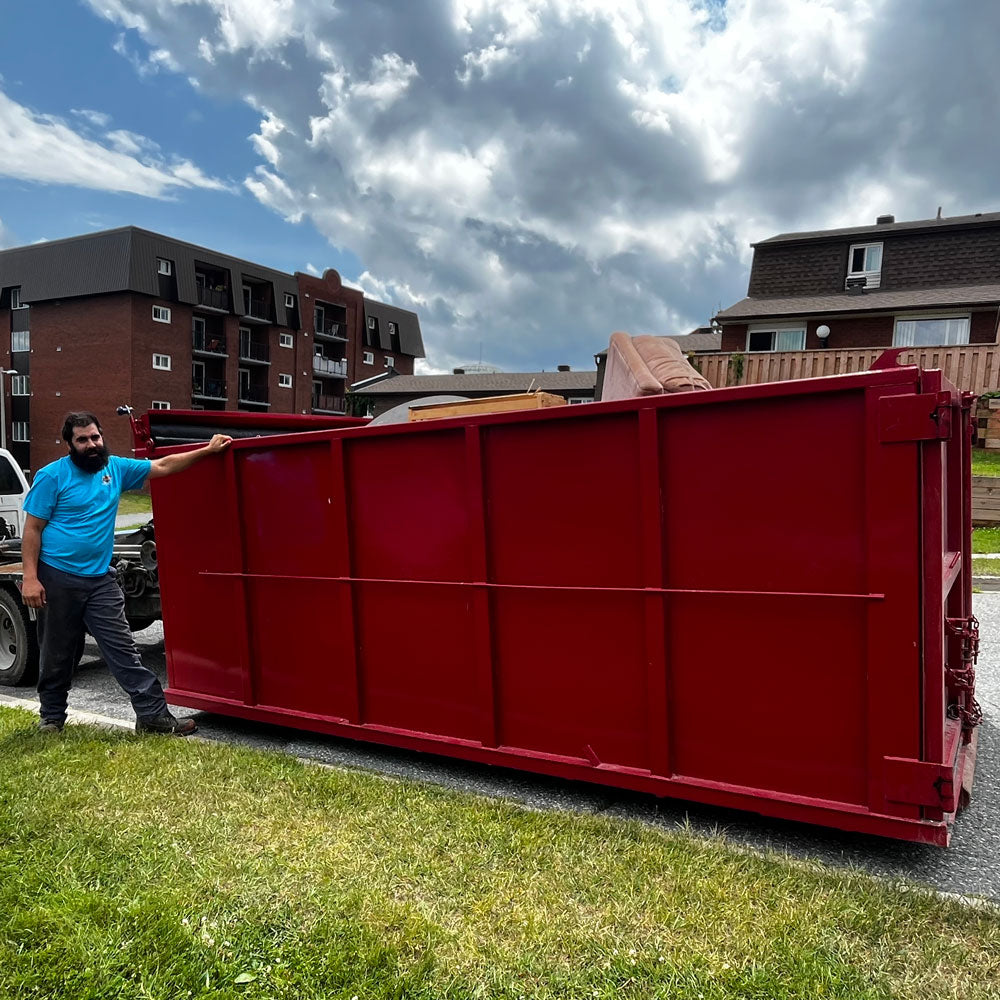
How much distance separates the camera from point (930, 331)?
24.5 meters

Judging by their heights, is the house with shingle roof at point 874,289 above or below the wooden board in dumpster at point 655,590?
above

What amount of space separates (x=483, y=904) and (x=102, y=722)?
3714 millimetres

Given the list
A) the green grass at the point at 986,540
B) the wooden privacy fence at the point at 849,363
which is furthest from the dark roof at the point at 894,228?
the green grass at the point at 986,540

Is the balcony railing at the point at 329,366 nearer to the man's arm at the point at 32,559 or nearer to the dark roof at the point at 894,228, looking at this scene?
the dark roof at the point at 894,228

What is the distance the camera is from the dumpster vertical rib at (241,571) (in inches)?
206

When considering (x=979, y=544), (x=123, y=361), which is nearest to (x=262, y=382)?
(x=123, y=361)

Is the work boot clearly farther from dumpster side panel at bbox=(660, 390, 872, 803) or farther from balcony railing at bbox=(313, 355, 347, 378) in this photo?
balcony railing at bbox=(313, 355, 347, 378)

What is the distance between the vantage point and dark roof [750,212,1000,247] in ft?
80.6

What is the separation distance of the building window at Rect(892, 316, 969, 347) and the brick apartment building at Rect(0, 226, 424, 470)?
3513 cm

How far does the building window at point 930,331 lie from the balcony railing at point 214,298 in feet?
117

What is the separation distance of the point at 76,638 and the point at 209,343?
148 ft

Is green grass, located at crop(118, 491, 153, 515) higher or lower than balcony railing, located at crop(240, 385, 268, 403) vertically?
lower

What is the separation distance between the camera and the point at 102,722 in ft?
18.2

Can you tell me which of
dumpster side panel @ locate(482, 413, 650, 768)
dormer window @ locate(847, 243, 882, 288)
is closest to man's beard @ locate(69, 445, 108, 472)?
dumpster side panel @ locate(482, 413, 650, 768)
